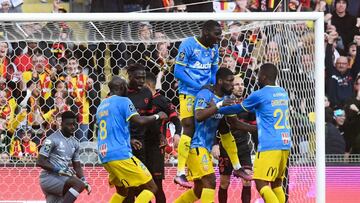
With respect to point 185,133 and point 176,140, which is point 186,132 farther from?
point 176,140

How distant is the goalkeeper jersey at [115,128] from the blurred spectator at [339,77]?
244 inches

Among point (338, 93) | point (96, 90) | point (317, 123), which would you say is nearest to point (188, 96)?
point (317, 123)

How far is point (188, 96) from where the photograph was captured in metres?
10.3

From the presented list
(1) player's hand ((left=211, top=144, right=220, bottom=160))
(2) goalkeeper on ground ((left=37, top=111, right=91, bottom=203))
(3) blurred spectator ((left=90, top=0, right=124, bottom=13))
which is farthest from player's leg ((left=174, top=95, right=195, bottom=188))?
(3) blurred spectator ((left=90, top=0, right=124, bottom=13))

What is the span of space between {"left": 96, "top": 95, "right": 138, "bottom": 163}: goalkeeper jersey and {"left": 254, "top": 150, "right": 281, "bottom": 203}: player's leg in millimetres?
1327

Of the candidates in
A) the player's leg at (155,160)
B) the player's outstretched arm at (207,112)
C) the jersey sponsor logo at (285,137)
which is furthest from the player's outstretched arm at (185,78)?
the player's leg at (155,160)

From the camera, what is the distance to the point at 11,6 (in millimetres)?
16000

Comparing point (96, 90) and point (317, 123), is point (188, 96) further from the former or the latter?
point (96, 90)

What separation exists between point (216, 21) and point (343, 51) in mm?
6406

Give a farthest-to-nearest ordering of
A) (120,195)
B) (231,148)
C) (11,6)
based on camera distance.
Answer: (11,6), (231,148), (120,195)

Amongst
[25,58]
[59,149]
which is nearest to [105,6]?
[25,58]

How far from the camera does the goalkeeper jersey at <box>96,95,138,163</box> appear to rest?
9.95 metres

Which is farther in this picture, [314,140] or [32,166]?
[32,166]

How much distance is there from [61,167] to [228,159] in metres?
1.95
